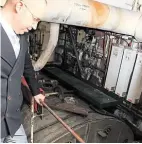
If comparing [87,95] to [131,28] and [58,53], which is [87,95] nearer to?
[131,28]

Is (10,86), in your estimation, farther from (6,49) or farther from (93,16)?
(93,16)

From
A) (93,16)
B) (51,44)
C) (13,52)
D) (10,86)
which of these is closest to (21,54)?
(13,52)

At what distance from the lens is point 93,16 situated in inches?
63.4

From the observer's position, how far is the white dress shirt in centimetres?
94

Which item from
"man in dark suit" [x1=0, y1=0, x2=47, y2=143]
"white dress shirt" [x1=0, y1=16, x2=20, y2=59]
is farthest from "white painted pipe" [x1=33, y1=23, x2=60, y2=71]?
"white dress shirt" [x1=0, y1=16, x2=20, y2=59]

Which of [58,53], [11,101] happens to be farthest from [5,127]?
[58,53]

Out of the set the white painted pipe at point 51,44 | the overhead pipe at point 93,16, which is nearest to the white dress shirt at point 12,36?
the overhead pipe at point 93,16

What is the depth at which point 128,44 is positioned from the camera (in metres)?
2.74

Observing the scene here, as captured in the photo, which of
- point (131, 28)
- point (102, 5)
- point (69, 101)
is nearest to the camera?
point (102, 5)

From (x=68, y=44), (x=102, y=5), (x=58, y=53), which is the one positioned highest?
(x=102, y=5)

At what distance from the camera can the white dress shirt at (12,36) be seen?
94 centimetres

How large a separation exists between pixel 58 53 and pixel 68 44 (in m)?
0.46

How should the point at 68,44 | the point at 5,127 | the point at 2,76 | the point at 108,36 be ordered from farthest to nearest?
1. the point at 68,44
2. the point at 108,36
3. the point at 5,127
4. the point at 2,76

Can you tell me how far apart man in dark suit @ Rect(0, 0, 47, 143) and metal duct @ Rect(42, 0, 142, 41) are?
0.28m
